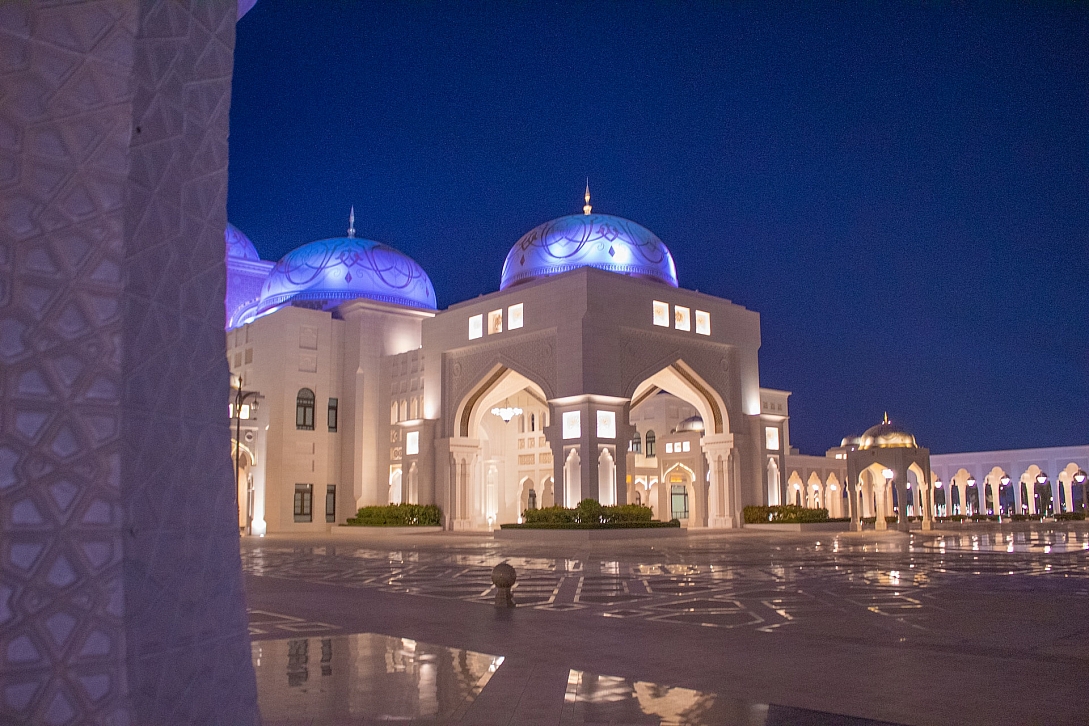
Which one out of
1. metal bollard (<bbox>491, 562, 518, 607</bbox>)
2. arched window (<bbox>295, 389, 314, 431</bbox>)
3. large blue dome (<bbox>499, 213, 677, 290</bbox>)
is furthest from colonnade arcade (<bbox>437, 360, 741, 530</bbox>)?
metal bollard (<bbox>491, 562, 518, 607</bbox>)

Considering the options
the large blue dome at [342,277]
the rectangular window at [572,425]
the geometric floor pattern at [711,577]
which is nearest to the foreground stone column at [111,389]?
the geometric floor pattern at [711,577]

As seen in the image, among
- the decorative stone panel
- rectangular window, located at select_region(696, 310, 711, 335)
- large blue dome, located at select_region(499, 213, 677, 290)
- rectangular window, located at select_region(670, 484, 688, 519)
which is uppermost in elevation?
large blue dome, located at select_region(499, 213, 677, 290)

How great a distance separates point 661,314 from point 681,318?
1.24 metres

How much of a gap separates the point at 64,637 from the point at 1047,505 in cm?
7965

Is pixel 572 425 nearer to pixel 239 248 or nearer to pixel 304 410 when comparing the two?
pixel 304 410

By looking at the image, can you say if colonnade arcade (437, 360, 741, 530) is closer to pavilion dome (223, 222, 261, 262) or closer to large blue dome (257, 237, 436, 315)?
large blue dome (257, 237, 436, 315)

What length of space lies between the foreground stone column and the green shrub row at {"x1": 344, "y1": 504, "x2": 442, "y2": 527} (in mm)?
29489

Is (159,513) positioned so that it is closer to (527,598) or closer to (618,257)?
(527,598)

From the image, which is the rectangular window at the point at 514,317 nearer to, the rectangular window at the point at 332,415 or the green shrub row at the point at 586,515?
the green shrub row at the point at 586,515

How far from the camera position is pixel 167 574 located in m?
3.03

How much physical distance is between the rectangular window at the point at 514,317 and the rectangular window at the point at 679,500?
18.4m

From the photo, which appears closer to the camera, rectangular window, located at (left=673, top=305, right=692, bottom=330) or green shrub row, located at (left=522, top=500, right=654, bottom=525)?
green shrub row, located at (left=522, top=500, right=654, bottom=525)

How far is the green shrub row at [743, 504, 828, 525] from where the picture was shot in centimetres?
3133

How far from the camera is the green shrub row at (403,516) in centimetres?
3233
